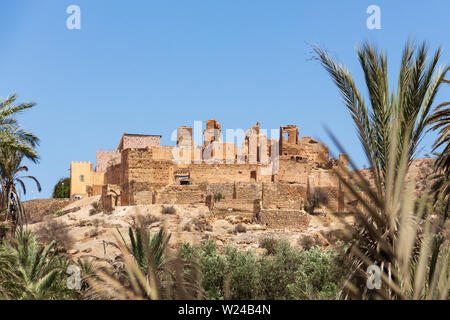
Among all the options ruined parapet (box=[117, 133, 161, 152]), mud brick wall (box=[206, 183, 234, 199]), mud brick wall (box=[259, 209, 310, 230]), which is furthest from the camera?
ruined parapet (box=[117, 133, 161, 152])

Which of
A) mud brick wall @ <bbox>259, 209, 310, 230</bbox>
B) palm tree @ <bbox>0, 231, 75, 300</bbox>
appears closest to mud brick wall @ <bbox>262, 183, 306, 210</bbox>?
mud brick wall @ <bbox>259, 209, 310, 230</bbox>

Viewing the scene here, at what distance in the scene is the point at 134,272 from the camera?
18.7 ft

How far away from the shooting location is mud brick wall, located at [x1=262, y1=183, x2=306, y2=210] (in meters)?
35.8

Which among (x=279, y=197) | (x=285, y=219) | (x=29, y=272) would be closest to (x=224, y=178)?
(x=279, y=197)

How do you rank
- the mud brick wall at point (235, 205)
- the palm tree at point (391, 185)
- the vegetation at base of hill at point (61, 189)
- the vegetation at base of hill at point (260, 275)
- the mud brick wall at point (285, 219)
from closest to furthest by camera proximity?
the palm tree at point (391, 185), the vegetation at base of hill at point (260, 275), the mud brick wall at point (285, 219), the mud brick wall at point (235, 205), the vegetation at base of hill at point (61, 189)

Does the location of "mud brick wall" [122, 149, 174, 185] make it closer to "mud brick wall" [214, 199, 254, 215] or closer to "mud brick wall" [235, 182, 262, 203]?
"mud brick wall" [214, 199, 254, 215]

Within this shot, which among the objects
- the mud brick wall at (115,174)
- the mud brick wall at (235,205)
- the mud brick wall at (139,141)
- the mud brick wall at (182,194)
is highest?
the mud brick wall at (139,141)

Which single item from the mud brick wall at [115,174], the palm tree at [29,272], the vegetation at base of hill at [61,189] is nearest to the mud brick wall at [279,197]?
the mud brick wall at [115,174]

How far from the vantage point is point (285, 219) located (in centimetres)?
3328

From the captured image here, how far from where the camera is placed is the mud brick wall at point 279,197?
35.8 m

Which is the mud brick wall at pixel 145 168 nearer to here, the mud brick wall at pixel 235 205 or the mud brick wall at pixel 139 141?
the mud brick wall at pixel 235 205

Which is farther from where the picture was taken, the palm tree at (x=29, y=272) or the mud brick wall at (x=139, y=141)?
the mud brick wall at (x=139, y=141)
